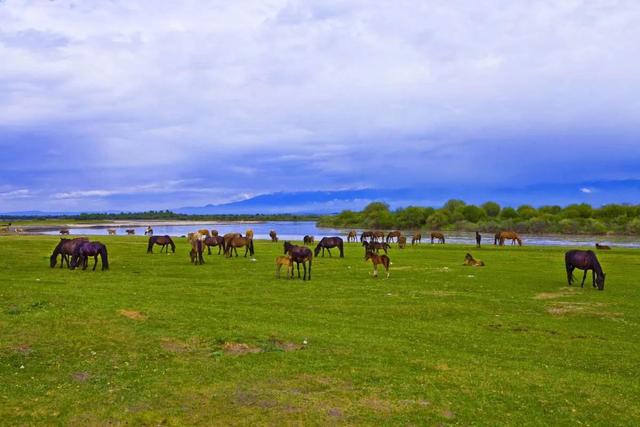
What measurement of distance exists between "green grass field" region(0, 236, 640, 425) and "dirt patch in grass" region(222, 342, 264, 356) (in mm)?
49

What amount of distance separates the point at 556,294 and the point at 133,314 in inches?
677

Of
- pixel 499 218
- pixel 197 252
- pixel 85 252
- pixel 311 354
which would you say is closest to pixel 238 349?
pixel 311 354

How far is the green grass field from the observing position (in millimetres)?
9281

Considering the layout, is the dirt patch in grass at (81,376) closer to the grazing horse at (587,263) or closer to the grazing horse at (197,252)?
the grazing horse at (197,252)

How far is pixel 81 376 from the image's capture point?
35.6 ft

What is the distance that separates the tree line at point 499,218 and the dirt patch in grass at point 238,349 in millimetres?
100265

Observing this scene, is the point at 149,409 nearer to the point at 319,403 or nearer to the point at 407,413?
the point at 319,403

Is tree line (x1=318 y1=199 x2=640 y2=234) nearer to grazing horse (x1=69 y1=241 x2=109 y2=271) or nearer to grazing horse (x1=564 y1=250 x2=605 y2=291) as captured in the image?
grazing horse (x1=564 y1=250 x2=605 y2=291)

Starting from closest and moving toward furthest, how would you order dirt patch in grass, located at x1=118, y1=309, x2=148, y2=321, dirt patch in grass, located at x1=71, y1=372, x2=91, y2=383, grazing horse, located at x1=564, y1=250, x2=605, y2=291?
dirt patch in grass, located at x1=71, y1=372, x2=91, y2=383, dirt patch in grass, located at x1=118, y1=309, x2=148, y2=321, grazing horse, located at x1=564, y1=250, x2=605, y2=291

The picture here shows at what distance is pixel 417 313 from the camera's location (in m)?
17.9

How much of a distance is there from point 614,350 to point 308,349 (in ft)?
26.4

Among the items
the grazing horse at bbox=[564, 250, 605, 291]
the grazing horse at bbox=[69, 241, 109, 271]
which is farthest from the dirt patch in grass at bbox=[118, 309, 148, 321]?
the grazing horse at bbox=[564, 250, 605, 291]

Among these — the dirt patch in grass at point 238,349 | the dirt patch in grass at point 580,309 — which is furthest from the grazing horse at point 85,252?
the dirt patch in grass at point 580,309

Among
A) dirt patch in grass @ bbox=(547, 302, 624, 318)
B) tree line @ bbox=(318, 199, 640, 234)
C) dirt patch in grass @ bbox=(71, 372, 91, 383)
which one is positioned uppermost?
tree line @ bbox=(318, 199, 640, 234)
